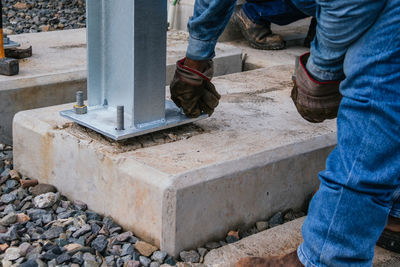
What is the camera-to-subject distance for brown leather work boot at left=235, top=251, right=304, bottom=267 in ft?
6.08

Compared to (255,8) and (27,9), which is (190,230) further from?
(27,9)

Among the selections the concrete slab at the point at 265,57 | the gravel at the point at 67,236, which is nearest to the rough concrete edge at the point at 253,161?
the gravel at the point at 67,236

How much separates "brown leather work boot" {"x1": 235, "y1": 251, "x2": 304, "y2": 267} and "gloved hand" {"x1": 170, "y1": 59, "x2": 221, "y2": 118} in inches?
27.9

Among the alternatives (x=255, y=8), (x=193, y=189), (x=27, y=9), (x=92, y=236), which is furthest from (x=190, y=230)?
(x=27, y=9)

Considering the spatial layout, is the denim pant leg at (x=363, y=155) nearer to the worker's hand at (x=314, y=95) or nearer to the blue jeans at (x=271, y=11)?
the worker's hand at (x=314, y=95)

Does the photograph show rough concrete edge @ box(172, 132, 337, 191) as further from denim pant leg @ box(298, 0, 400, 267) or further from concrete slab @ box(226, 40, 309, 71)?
concrete slab @ box(226, 40, 309, 71)

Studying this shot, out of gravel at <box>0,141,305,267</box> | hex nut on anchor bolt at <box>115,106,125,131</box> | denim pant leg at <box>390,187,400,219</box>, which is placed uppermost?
hex nut on anchor bolt at <box>115,106,125,131</box>

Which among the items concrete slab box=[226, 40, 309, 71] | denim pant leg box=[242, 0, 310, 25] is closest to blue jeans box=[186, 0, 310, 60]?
concrete slab box=[226, 40, 309, 71]

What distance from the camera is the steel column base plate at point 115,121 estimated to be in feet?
7.61

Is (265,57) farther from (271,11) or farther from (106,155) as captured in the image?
(106,155)

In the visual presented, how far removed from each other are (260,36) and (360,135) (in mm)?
2837

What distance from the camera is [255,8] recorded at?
4.40 metres

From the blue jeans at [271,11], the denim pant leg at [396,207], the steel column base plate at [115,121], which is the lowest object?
the denim pant leg at [396,207]

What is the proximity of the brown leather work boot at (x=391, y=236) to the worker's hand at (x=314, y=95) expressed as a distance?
0.48m
